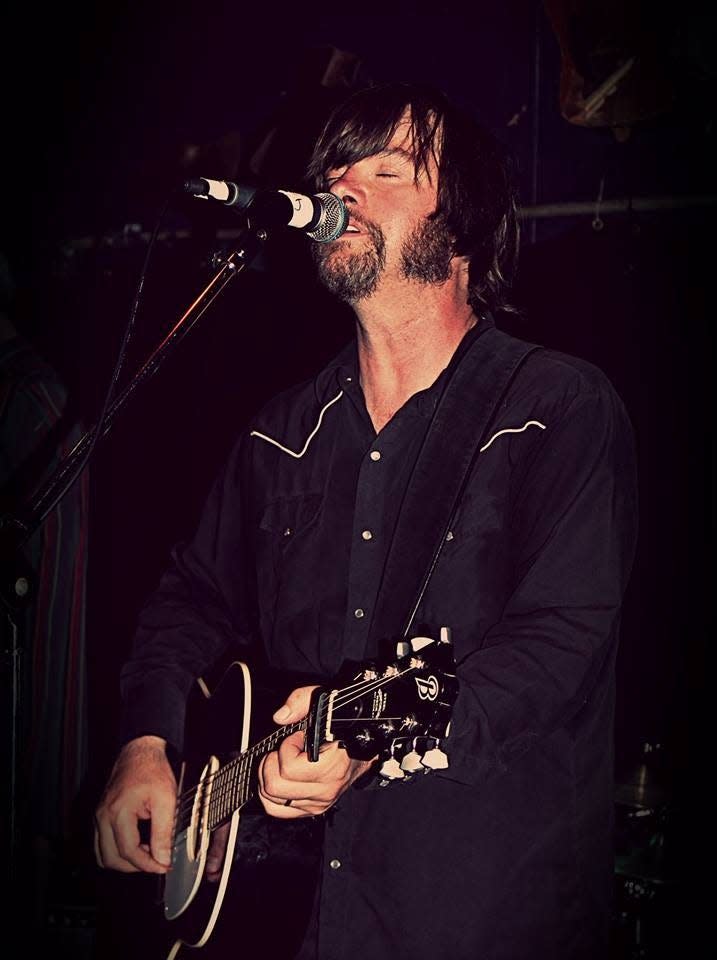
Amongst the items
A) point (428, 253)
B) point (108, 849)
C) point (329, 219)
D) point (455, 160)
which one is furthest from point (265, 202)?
point (108, 849)

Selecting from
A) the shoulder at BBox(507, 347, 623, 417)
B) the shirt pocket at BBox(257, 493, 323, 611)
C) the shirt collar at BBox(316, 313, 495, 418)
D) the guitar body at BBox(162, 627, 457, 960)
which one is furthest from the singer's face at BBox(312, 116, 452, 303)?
the guitar body at BBox(162, 627, 457, 960)

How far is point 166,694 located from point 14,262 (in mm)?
2780

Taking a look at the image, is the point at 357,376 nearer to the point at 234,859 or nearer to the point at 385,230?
the point at 385,230

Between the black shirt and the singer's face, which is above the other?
the singer's face

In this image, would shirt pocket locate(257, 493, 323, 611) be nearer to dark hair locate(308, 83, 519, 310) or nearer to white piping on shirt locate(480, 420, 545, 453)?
white piping on shirt locate(480, 420, 545, 453)

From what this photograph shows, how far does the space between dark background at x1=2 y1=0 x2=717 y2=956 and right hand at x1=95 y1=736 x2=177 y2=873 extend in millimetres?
955

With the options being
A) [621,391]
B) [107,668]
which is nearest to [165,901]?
[107,668]

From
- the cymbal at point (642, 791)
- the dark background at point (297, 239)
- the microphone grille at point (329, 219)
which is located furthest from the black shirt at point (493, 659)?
the cymbal at point (642, 791)

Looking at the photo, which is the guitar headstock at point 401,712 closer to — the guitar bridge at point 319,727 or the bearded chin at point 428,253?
the guitar bridge at point 319,727

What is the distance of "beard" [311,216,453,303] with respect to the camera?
2.10 metres

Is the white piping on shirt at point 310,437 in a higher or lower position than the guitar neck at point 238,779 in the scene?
higher

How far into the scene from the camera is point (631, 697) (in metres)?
3.44

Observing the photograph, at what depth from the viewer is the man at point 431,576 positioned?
1651 mm

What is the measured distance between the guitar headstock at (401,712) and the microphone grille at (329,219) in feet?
2.67
